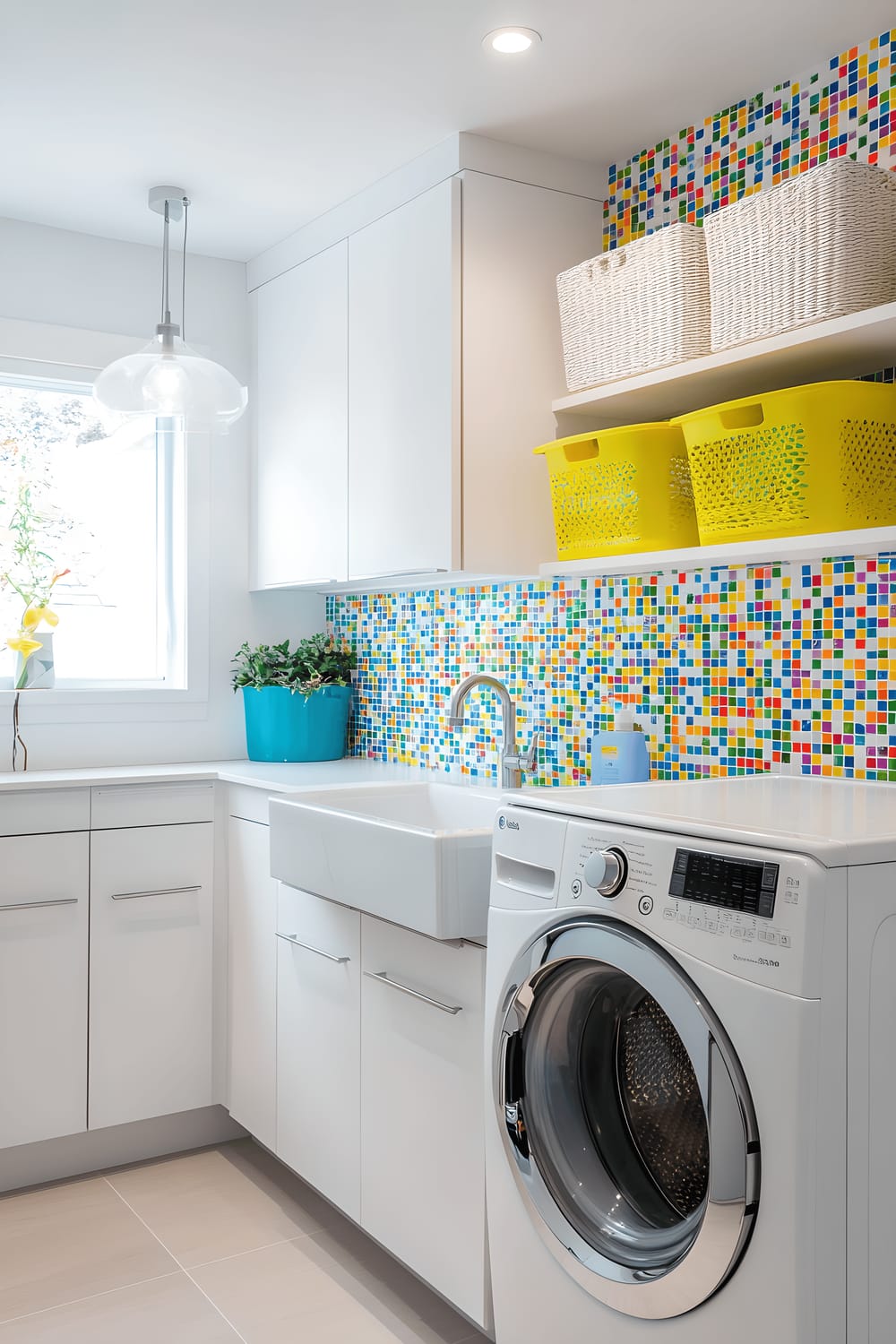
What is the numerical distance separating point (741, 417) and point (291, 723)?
5.53 ft

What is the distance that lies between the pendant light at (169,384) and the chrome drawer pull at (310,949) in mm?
1261

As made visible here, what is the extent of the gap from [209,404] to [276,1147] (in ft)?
5.87

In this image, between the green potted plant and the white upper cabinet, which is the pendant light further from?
the green potted plant

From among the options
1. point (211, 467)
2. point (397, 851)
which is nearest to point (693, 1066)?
point (397, 851)

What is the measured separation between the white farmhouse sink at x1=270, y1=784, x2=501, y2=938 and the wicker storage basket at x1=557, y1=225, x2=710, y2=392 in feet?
3.16

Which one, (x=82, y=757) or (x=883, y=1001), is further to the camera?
(x=82, y=757)

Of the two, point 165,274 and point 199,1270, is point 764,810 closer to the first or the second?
point 199,1270

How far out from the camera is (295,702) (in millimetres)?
3180

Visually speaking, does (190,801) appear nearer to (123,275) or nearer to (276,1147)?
(276,1147)

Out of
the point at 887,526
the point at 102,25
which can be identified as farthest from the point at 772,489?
the point at 102,25

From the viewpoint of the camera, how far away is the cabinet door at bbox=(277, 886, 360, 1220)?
2277 millimetres

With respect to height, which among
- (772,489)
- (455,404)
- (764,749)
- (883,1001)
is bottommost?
(883,1001)

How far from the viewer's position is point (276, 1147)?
2.61m

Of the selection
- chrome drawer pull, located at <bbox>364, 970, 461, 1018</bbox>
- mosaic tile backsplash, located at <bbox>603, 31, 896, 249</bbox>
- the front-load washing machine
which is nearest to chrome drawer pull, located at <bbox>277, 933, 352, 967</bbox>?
chrome drawer pull, located at <bbox>364, 970, 461, 1018</bbox>
